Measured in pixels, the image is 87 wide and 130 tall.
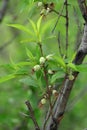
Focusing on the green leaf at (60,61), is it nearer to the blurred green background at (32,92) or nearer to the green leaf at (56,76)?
the green leaf at (56,76)

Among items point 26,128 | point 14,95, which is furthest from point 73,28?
point 14,95

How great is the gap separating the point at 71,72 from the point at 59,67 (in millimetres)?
64

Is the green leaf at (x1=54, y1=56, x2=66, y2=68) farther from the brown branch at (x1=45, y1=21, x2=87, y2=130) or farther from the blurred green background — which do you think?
the blurred green background

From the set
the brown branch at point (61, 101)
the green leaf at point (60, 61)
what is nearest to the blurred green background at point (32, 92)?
the brown branch at point (61, 101)

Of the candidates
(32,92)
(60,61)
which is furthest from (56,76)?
(32,92)

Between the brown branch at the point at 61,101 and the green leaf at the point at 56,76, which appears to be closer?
the green leaf at the point at 56,76

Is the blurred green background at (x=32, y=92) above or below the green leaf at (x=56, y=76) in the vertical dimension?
below

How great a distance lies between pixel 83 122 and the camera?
22.0ft

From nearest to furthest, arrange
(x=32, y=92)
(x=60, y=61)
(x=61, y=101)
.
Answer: (x=60, y=61) → (x=61, y=101) → (x=32, y=92)

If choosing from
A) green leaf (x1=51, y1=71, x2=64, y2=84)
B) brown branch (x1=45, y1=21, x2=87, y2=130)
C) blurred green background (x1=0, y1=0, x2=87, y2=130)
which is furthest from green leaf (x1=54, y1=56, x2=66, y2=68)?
blurred green background (x1=0, y1=0, x2=87, y2=130)

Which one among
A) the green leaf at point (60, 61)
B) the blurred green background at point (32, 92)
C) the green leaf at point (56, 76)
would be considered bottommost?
the blurred green background at point (32, 92)

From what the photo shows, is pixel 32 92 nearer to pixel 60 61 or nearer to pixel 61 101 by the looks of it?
pixel 61 101

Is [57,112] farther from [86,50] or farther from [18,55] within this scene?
[18,55]

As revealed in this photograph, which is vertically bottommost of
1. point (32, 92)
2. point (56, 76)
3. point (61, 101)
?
point (32, 92)
